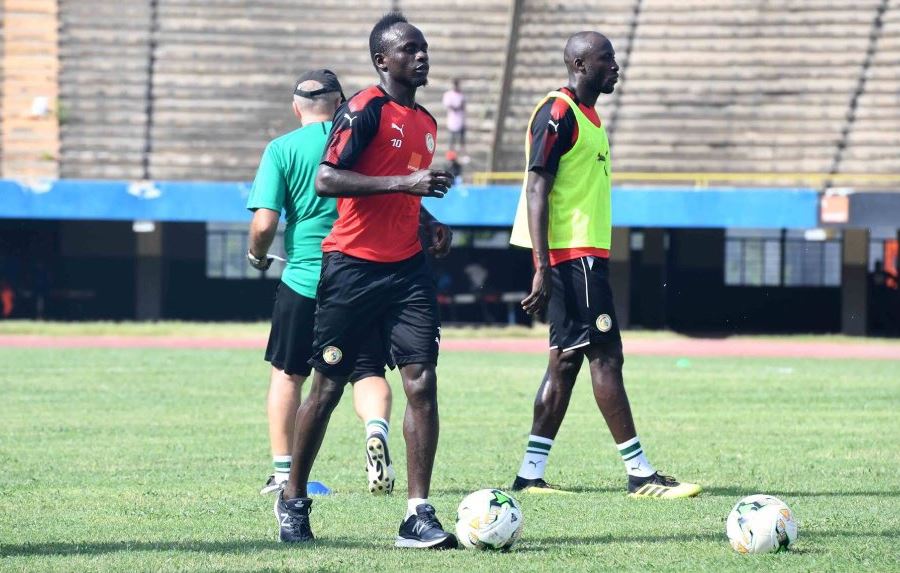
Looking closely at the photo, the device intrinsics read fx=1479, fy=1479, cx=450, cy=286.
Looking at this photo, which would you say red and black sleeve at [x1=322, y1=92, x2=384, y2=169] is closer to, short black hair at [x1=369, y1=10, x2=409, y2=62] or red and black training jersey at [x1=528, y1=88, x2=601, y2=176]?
short black hair at [x1=369, y1=10, x2=409, y2=62]

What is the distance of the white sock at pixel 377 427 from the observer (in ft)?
24.5

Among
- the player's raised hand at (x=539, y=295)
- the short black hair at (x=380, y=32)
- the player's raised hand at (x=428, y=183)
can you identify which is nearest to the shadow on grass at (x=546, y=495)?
the player's raised hand at (x=539, y=295)

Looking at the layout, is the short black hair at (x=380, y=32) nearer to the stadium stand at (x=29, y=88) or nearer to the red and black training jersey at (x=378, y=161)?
the red and black training jersey at (x=378, y=161)

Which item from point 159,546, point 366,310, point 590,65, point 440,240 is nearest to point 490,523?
point 366,310

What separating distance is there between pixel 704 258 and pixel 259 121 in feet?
33.4

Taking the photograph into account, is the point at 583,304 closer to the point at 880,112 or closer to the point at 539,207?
the point at 539,207

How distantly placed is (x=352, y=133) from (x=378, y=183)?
10.6 inches

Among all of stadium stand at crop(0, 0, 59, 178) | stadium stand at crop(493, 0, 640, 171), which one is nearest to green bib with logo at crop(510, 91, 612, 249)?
stadium stand at crop(493, 0, 640, 171)

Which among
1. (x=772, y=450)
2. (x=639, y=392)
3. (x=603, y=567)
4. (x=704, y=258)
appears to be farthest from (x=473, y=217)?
(x=603, y=567)

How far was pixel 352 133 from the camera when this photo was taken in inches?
234

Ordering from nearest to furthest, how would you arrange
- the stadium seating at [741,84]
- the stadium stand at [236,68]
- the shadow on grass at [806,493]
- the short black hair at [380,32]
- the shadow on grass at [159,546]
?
the shadow on grass at [159,546]
the short black hair at [380,32]
the shadow on grass at [806,493]
the stadium seating at [741,84]
the stadium stand at [236,68]

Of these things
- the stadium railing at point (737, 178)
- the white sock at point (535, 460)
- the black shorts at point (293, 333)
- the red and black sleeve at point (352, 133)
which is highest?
the stadium railing at point (737, 178)

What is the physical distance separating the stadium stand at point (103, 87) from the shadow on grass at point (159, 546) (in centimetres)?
2633

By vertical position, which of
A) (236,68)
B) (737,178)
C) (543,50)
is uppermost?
(543,50)
